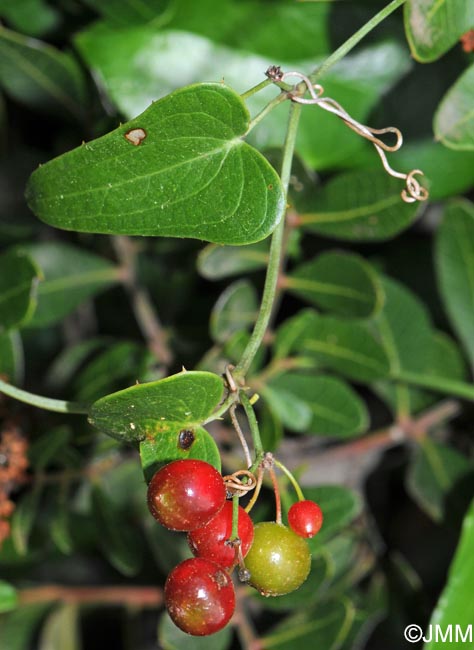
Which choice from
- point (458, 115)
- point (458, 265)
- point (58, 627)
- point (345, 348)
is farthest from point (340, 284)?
point (58, 627)

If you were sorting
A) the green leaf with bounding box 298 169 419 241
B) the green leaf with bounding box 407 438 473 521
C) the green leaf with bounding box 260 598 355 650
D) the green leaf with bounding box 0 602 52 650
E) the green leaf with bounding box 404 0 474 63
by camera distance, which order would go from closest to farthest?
the green leaf with bounding box 404 0 474 63
the green leaf with bounding box 298 169 419 241
the green leaf with bounding box 260 598 355 650
the green leaf with bounding box 407 438 473 521
the green leaf with bounding box 0 602 52 650

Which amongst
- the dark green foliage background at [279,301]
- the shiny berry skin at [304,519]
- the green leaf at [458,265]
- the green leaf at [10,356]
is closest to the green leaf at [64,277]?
the dark green foliage background at [279,301]

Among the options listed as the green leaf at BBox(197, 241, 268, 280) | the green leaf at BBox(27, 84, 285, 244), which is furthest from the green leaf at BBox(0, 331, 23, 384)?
the green leaf at BBox(27, 84, 285, 244)

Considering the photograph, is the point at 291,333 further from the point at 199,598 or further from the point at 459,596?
the point at 199,598

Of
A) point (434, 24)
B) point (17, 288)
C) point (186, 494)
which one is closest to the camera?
point (186, 494)

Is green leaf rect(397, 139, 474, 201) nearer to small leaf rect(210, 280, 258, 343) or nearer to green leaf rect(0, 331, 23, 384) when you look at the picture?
small leaf rect(210, 280, 258, 343)
